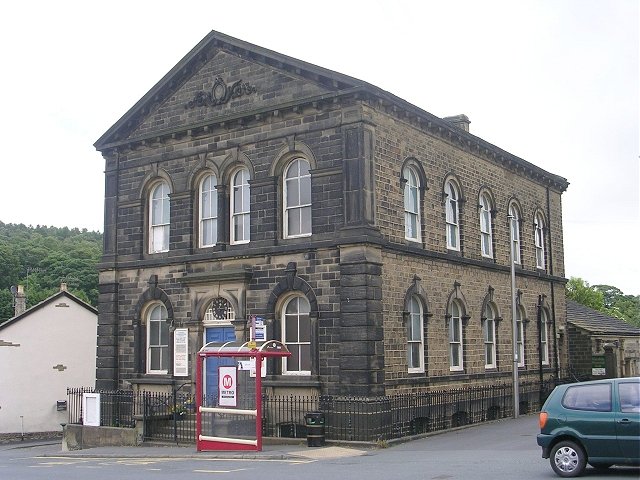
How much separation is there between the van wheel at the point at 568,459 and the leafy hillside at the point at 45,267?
63.4 m

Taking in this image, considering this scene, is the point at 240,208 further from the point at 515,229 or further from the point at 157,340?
the point at 515,229

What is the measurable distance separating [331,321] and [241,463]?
4.96 meters

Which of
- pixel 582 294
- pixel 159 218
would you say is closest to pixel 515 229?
pixel 159 218

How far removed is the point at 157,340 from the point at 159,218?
3842mm

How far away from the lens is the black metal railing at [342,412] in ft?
69.3

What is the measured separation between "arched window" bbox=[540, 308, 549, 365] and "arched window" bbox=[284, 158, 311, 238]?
13.8 metres

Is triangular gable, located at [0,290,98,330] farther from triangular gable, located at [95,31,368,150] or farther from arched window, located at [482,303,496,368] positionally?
arched window, located at [482,303,496,368]

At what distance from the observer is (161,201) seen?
2697cm

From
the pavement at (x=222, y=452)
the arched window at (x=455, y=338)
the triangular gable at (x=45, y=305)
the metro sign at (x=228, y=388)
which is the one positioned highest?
the triangular gable at (x=45, y=305)

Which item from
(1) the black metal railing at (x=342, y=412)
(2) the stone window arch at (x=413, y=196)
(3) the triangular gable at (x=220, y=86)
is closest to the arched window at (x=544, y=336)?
(1) the black metal railing at (x=342, y=412)

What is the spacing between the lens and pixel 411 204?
24.8m

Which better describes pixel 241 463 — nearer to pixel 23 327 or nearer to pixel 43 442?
pixel 43 442

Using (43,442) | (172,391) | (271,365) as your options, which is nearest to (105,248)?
A: (172,391)

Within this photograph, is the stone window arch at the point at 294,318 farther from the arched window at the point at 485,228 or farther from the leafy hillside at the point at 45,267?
the leafy hillside at the point at 45,267
